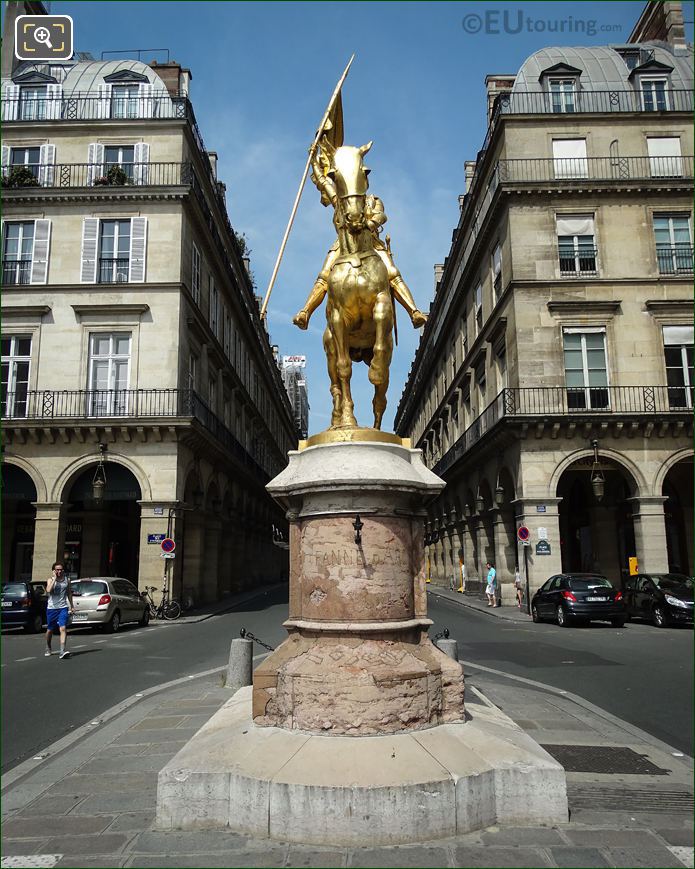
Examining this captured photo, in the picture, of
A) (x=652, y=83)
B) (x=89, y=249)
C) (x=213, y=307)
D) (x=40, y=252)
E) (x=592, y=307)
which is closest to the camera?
(x=592, y=307)

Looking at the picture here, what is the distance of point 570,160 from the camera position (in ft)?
83.3

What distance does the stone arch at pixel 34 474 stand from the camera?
73.3 feet

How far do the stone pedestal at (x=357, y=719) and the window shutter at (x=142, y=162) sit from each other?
2251 cm

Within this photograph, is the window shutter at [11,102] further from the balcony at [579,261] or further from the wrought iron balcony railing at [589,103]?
the balcony at [579,261]

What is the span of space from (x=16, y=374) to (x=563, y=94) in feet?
75.2

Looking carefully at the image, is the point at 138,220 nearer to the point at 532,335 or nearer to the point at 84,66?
the point at 84,66

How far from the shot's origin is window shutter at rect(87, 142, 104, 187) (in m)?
25.3

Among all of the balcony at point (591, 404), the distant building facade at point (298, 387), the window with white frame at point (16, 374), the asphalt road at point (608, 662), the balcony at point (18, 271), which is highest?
the distant building facade at point (298, 387)

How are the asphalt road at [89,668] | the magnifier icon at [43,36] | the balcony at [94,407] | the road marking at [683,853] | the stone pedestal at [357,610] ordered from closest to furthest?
the road marking at [683,853]
the stone pedestal at [357,610]
the magnifier icon at [43,36]
the asphalt road at [89,668]
the balcony at [94,407]

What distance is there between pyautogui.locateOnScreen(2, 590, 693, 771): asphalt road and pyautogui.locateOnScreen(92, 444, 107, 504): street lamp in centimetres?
430

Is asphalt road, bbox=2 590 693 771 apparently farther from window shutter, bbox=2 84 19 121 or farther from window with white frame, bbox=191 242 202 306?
window shutter, bbox=2 84 19 121

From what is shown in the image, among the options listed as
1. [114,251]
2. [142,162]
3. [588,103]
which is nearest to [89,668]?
[114,251]

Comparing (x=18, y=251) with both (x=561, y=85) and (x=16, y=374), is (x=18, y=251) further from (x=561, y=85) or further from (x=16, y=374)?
(x=561, y=85)

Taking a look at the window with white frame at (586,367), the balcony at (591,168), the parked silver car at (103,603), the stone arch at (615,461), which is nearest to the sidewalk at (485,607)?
the stone arch at (615,461)
